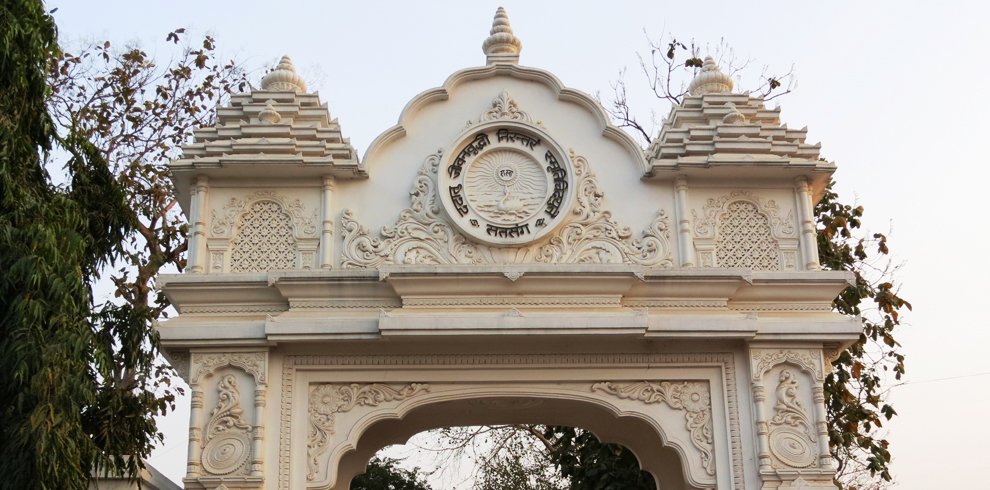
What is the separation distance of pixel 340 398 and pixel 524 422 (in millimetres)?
2440

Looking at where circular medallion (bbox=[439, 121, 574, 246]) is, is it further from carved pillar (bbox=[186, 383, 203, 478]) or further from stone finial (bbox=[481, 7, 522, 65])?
carved pillar (bbox=[186, 383, 203, 478])

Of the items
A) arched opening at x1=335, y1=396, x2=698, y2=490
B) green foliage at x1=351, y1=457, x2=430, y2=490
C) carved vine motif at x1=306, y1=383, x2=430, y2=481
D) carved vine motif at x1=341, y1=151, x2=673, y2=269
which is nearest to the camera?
carved vine motif at x1=306, y1=383, x2=430, y2=481

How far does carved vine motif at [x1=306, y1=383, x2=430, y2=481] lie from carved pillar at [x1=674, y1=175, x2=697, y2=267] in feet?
8.64

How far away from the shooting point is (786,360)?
393 inches

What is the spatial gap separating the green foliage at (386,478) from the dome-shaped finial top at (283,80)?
12158 millimetres

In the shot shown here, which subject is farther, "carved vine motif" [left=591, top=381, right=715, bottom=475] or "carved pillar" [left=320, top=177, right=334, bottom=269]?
"carved pillar" [left=320, top=177, right=334, bottom=269]

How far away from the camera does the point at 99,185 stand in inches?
379

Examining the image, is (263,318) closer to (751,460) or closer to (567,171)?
(567,171)

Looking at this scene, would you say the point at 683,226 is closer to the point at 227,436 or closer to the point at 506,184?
the point at 506,184

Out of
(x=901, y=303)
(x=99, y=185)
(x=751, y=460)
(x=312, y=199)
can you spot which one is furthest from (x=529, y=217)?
(x=901, y=303)

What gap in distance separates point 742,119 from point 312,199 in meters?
4.15

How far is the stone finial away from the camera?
11039mm

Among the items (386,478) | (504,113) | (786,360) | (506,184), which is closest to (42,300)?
(506,184)

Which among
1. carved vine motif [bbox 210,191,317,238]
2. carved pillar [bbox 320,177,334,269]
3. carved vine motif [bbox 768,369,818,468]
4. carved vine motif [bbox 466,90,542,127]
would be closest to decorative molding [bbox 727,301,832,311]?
carved vine motif [bbox 768,369,818,468]
